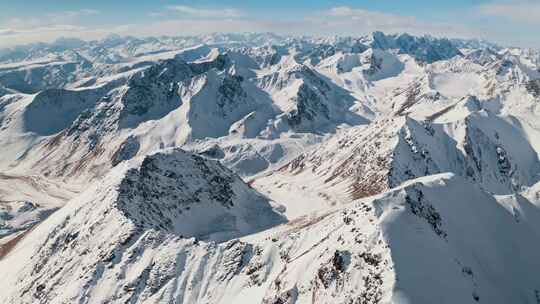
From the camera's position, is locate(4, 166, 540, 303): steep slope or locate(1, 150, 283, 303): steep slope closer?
locate(4, 166, 540, 303): steep slope

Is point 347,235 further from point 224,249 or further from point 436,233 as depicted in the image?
point 224,249

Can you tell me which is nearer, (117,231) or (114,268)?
(114,268)

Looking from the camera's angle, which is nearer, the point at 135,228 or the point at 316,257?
the point at 316,257

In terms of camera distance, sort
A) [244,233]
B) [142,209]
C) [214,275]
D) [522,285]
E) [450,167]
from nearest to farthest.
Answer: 1. [522,285]
2. [214,275]
3. [142,209]
4. [244,233]
5. [450,167]

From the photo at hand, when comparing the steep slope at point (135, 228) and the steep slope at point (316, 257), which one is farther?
the steep slope at point (135, 228)

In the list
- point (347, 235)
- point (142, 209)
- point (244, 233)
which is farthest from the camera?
point (244, 233)

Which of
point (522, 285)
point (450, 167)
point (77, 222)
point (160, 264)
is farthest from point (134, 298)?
point (450, 167)

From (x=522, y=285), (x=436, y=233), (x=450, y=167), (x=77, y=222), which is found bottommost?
(x=450, y=167)

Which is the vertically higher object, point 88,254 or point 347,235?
point 347,235

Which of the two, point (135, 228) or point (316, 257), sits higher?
point (316, 257)

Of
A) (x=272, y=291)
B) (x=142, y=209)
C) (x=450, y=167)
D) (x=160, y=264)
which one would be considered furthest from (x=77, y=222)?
(x=450, y=167)
